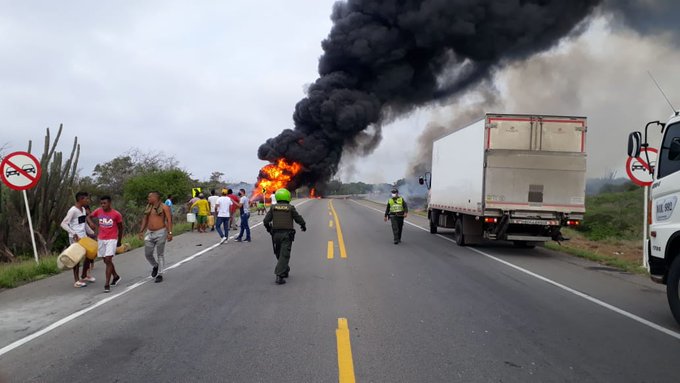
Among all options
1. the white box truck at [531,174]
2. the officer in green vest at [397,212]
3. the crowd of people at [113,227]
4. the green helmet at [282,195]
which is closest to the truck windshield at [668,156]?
the white box truck at [531,174]

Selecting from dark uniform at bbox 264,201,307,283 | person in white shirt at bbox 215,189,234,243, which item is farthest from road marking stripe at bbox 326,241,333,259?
person in white shirt at bbox 215,189,234,243

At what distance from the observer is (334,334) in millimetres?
4965

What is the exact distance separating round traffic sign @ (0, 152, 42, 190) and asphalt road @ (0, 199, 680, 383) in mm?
2260

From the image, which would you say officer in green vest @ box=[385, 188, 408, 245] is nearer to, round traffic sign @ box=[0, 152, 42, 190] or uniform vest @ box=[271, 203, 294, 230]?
uniform vest @ box=[271, 203, 294, 230]

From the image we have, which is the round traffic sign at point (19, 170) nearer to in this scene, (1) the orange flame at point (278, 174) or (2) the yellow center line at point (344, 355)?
(2) the yellow center line at point (344, 355)

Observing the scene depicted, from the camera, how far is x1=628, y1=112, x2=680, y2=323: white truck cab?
5.51 m

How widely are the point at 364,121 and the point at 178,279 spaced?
30.3m

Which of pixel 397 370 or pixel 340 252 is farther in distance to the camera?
pixel 340 252

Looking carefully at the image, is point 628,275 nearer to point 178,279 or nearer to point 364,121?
point 178,279

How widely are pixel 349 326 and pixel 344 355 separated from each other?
947 mm

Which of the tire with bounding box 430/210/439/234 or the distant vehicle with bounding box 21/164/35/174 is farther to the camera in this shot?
the tire with bounding box 430/210/439/234

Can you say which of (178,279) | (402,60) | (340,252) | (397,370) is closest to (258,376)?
(397,370)

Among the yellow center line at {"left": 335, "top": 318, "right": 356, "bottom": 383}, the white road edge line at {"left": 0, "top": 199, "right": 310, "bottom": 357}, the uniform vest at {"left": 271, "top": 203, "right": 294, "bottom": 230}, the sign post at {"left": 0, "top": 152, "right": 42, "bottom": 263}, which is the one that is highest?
the sign post at {"left": 0, "top": 152, "right": 42, "bottom": 263}

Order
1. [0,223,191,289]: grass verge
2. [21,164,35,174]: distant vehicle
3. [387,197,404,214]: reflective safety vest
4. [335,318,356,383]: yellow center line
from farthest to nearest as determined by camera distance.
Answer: [387,197,404,214]: reflective safety vest → [21,164,35,174]: distant vehicle → [0,223,191,289]: grass verge → [335,318,356,383]: yellow center line
